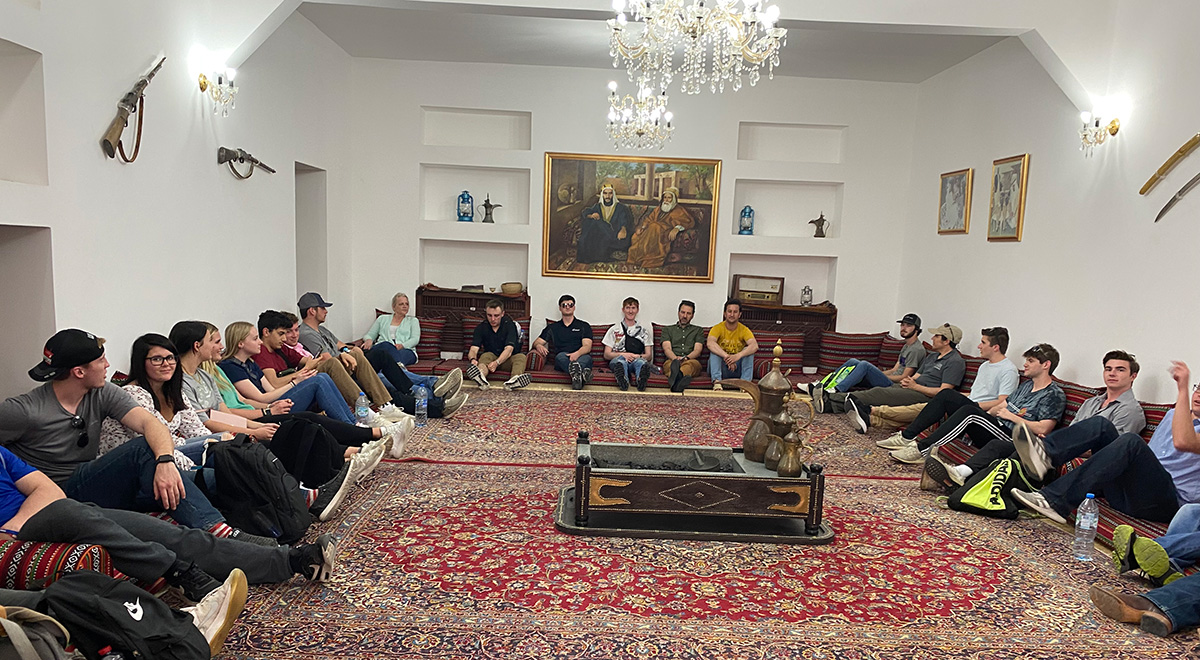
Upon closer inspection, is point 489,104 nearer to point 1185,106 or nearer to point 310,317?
point 310,317

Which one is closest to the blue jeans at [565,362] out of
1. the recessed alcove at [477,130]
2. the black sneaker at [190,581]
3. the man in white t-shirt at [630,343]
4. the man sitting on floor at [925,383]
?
the man in white t-shirt at [630,343]

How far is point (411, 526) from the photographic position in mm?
4488

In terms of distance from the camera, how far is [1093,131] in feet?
21.0

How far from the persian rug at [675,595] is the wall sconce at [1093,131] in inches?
138

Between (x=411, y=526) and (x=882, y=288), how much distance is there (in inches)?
310

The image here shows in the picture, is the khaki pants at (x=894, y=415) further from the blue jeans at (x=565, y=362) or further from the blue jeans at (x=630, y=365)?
the blue jeans at (x=565, y=362)

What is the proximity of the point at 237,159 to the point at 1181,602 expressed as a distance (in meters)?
7.09

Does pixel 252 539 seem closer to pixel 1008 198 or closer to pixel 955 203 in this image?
pixel 1008 198

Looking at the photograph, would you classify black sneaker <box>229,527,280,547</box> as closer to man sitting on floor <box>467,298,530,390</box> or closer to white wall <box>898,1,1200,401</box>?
man sitting on floor <box>467,298,530,390</box>

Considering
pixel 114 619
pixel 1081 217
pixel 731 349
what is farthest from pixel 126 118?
pixel 1081 217

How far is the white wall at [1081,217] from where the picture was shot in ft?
18.1

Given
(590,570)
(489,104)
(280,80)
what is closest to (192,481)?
(590,570)

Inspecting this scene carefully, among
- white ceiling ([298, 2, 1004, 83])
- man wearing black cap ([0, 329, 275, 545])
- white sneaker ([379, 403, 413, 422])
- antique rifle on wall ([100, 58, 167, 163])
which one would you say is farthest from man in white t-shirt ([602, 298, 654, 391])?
man wearing black cap ([0, 329, 275, 545])

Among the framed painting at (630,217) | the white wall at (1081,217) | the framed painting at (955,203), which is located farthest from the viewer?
the framed painting at (630,217)
